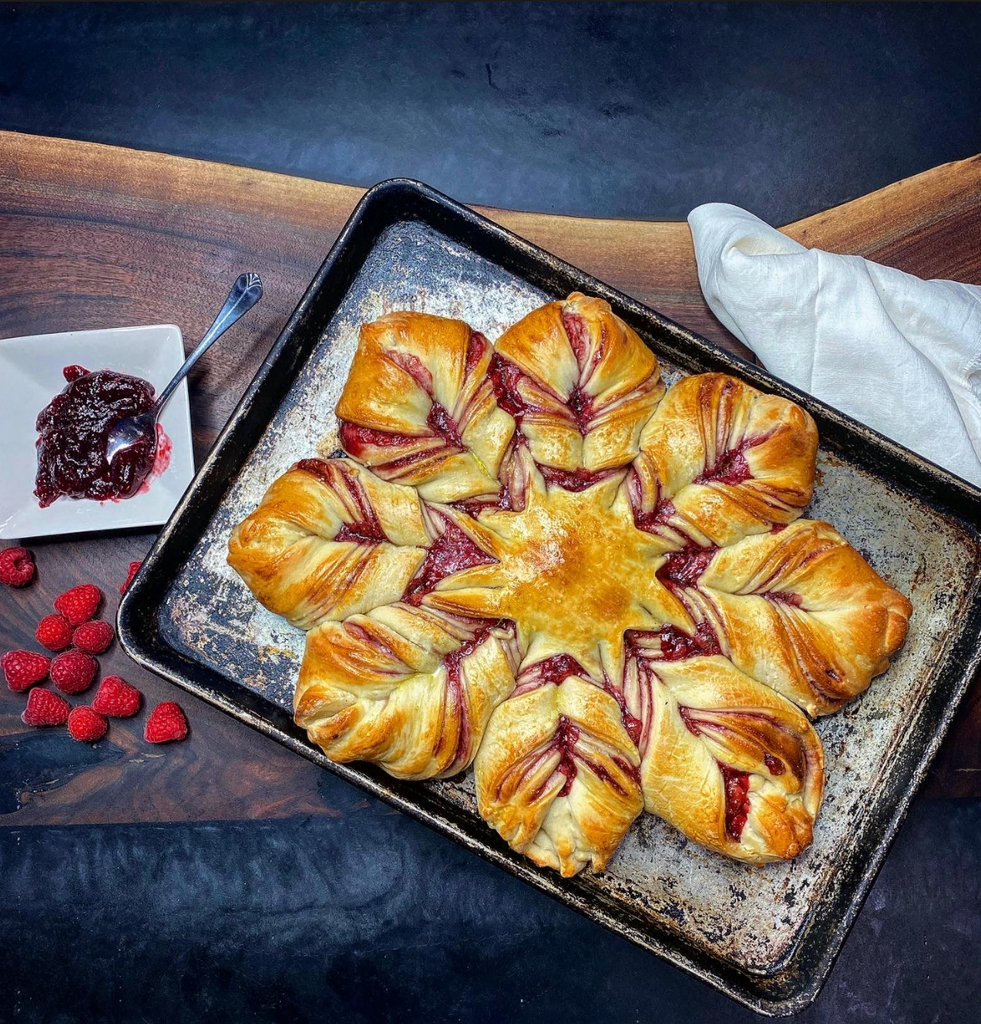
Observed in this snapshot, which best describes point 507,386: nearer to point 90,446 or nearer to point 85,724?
point 90,446

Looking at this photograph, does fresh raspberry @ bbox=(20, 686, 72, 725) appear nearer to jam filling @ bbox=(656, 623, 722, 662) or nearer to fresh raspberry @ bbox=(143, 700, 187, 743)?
fresh raspberry @ bbox=(143, 700, 187, 743)

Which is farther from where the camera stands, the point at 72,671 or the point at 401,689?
the point at 72,671

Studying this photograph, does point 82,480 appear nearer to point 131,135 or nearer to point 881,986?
point 131,135

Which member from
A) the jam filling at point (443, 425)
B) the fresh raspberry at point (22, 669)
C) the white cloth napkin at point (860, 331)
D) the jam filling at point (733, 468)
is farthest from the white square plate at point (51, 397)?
the white cloth napkin at point (860, 331)

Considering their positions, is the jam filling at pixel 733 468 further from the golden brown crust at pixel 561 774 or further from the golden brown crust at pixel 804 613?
the golden brown crust at pixel 561 774

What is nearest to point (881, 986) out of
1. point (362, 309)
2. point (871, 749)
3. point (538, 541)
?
point (871, 749)

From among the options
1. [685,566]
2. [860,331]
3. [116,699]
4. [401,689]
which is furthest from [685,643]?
[116,699]
